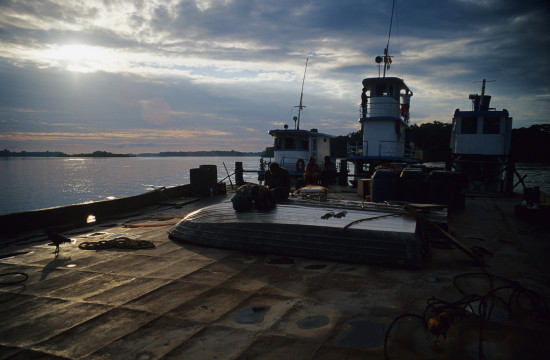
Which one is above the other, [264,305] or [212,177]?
[212,177]

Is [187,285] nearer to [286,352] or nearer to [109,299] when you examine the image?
[109,299]

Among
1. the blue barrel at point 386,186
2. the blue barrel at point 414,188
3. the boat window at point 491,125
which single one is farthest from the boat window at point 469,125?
the blue barrel at point 386,186

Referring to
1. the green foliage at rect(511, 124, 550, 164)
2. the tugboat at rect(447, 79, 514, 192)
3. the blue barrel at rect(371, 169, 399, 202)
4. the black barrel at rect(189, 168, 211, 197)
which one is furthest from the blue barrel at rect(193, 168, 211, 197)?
the green foliage at rect(511, 124, 550, 164)

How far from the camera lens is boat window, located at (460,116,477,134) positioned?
78.2 ft

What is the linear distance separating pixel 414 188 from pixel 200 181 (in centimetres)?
1001

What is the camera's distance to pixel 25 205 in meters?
39.8

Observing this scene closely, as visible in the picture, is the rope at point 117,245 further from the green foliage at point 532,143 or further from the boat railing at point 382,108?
the green foliage at point 532,143

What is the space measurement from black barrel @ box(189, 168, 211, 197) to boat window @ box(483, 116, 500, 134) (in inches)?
797

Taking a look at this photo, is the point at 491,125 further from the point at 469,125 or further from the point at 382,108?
the point at 382,108

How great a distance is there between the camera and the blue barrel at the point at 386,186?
11.2 metres

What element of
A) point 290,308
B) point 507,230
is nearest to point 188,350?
point 290,308

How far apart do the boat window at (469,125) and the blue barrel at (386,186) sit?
16.4 m

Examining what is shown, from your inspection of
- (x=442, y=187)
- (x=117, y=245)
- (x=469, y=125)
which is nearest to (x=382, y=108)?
(x=469, y=125)

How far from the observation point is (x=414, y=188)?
448 inches
